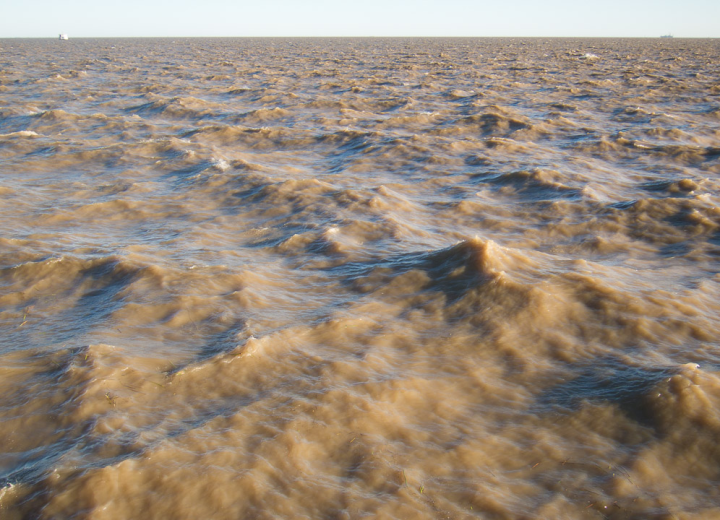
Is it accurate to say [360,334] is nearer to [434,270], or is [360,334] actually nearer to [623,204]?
[434,270]

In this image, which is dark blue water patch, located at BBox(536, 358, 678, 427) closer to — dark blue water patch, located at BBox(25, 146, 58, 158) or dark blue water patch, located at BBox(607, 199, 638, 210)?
dark blue water patch, located at BBox(607, 199, 638, 210)

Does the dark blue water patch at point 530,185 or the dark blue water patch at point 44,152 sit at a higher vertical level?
the dark blue water patch at point 44,152

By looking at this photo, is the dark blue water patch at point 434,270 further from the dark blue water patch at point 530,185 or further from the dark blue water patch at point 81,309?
the dark blue water patch at point 530,185

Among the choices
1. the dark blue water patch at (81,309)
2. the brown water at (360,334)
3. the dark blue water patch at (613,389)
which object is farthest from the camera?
the dark blue water patch at (81,309)

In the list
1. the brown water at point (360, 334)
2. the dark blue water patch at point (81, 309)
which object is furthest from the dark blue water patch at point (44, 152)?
the dark blue water patch at point (81, 309)

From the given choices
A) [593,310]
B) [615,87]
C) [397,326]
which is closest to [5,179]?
[397,326]

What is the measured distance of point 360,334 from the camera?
192 inches

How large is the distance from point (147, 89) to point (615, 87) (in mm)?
19770

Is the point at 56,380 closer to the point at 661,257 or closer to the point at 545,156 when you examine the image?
the point at 661,257

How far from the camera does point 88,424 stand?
3652 mm

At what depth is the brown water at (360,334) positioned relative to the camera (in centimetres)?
319

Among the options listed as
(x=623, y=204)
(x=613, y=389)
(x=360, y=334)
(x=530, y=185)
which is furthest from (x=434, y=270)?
(x=530, y=185)

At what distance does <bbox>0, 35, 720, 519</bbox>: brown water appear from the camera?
3189 mm

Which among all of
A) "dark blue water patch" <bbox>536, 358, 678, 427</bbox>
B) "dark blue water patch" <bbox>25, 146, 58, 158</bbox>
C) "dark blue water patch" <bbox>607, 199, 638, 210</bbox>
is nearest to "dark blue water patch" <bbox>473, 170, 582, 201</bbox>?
"dark blue water patch" <bbox>607, 199, 638, 210</bbox>
